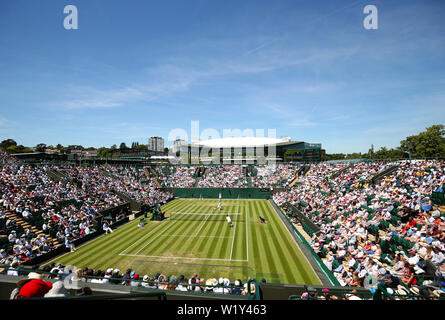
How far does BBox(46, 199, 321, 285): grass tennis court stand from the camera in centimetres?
1339

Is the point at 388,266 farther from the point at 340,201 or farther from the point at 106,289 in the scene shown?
the point at 106,289

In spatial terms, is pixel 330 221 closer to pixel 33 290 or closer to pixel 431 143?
pixel 33 290

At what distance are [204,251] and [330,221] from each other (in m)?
11.6

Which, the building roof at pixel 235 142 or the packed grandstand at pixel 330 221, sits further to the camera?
the building roof at pixel 235 142

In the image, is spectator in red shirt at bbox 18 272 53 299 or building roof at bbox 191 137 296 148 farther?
building roof at bbox 191 137 296 148

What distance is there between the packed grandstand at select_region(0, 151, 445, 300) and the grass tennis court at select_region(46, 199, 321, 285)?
1325mm

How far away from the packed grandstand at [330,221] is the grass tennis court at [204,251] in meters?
1.33

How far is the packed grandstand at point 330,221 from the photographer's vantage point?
9547mm

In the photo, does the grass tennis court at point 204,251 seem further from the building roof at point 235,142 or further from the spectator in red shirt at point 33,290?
the building roof at point 235,142

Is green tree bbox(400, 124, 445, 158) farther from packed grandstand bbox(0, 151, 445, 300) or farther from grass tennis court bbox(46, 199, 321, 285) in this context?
grass tennis court bbox(46, 199, 321, 285)

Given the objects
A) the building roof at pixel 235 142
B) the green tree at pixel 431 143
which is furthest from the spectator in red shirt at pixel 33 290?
the building roof at pixel 235 142

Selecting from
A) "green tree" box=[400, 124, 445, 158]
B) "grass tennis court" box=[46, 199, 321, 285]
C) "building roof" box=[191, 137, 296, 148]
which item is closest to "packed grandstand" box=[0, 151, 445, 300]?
"grass tennis court" box=[46, 199, 321, 285]

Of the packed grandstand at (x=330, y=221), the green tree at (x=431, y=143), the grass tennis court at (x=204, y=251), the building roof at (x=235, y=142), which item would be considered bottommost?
the grass tennis court at (x=204, y=251)
